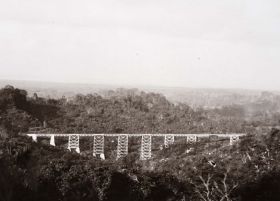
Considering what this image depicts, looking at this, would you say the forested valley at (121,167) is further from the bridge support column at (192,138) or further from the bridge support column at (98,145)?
the bridge support column at (192,138)

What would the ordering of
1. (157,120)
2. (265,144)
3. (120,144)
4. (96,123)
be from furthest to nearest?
1. (157,120)
2. (96,123)
3. (120,144)
4. (265,144)

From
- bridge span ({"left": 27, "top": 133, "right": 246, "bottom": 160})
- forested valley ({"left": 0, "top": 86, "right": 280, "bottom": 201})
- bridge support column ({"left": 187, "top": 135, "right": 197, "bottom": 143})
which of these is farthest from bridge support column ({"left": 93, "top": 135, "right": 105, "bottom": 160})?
bridge support column ({"left": 187, "top": 135, "right": 197, "bottom": 143})

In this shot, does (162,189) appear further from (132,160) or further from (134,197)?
(132,160)

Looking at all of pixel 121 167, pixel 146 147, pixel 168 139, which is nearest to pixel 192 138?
pixel 168 139

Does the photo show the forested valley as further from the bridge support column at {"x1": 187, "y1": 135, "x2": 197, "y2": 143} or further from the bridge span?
the bridge support column at {"x1": 187, "y1": 135, "x2": 197, "y2": 143}

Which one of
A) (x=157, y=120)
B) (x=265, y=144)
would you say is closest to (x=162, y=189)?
(x=265, y=144)

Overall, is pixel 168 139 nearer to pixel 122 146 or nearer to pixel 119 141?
pixel 122 146

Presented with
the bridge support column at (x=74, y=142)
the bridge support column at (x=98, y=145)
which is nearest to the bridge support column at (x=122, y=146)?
the bridge support column at (x=98, y=145)
